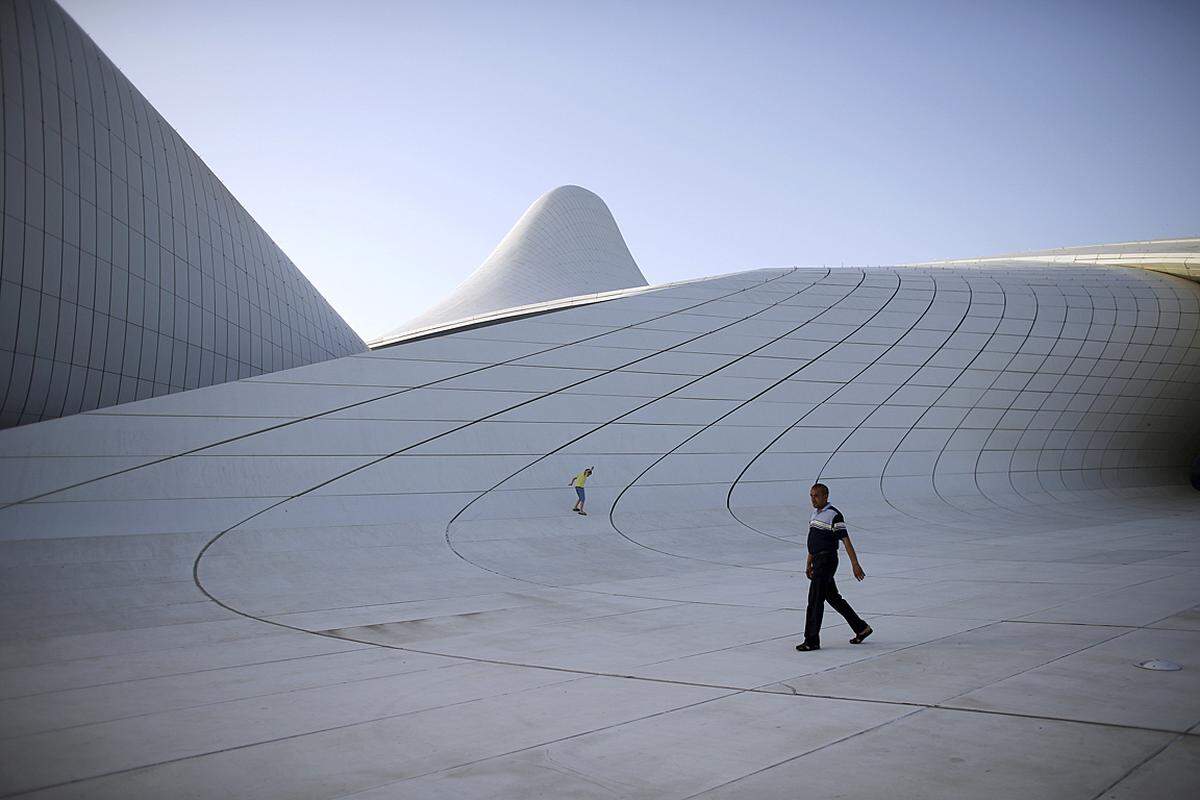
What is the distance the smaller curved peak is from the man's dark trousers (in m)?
34.2

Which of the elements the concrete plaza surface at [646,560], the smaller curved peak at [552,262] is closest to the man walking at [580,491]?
the concrete plaza surface at [646,560]

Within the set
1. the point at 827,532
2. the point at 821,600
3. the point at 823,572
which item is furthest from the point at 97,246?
the point at 821,600

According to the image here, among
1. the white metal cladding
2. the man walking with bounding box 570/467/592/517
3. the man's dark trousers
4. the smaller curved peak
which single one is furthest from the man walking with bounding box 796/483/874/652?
the smaller curved peak

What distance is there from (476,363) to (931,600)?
34.8 feet

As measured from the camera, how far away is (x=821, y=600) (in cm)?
621

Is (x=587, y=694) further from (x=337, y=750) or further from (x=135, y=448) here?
Result: (x=135, y=448)

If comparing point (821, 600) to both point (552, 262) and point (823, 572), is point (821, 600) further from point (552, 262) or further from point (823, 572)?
point (552, 262)

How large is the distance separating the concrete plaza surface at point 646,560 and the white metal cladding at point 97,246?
1.49m

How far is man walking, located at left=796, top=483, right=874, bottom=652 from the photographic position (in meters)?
6.16

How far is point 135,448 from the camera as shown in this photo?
12086mm

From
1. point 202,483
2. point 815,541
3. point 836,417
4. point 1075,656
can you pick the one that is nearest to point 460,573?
point 202,483

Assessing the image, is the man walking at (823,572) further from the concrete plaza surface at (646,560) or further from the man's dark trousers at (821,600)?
the concrete plaza surface at (646,560)

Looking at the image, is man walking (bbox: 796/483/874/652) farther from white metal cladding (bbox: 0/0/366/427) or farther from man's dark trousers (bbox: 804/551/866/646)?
white metal cladding (bbox: 0/0/366/427)

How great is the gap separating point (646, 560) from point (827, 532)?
5.64m
